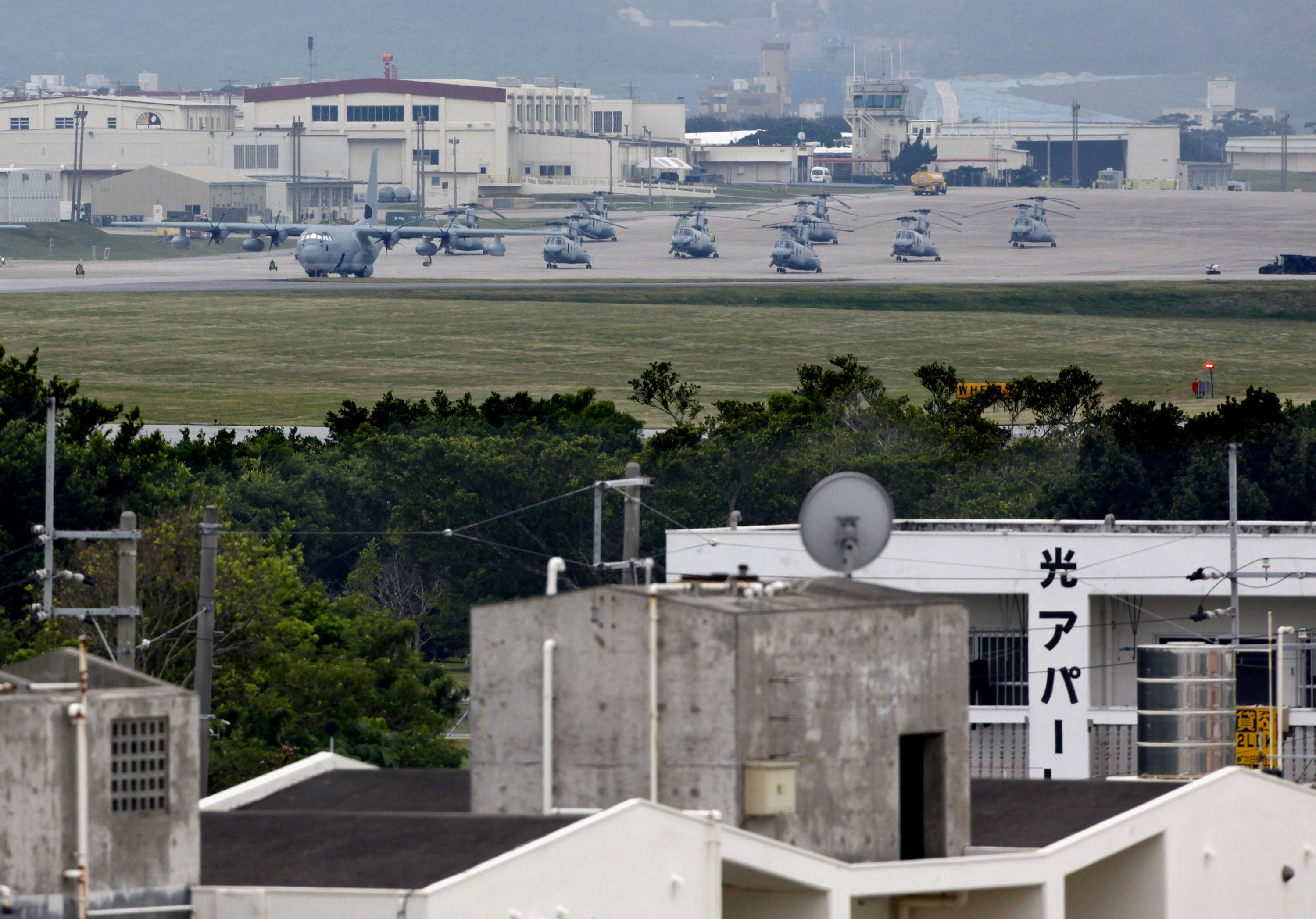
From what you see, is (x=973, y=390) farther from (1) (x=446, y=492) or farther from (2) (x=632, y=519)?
(2) (x=632, y=519)

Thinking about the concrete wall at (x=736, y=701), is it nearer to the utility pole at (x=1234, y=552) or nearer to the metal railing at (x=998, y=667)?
the utility pole at (x=1234, y=552)

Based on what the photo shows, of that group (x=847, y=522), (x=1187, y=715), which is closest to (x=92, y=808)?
(x=847, y=522)

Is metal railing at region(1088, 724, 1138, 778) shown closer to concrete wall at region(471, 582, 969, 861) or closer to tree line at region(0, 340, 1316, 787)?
tree line at region(0, 340, 1316, 787)

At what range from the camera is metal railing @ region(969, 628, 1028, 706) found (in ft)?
162

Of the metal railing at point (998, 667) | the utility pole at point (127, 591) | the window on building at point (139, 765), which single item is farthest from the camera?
the metal railing at point (998, 667)

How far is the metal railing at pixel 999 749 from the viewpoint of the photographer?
48969mm

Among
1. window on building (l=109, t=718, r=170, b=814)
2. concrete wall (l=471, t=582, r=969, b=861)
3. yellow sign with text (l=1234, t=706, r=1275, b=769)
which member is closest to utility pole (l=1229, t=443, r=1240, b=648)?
yellow sign with text (l=1234, t=706, r=1275, b=769)

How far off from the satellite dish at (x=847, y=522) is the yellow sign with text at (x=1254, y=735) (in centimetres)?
1482

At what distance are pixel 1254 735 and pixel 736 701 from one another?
1946 cm

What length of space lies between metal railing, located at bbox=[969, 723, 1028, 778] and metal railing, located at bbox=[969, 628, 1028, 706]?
66cm

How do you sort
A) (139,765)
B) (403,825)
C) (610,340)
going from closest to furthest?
(139,765), (403,825), (610,340)

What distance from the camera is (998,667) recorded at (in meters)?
49.8

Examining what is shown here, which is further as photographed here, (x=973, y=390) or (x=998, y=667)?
(x=973, y=390)

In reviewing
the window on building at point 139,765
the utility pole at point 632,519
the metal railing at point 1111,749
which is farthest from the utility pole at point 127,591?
the metal railing at point 1111,749
